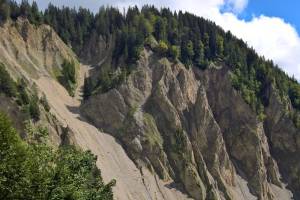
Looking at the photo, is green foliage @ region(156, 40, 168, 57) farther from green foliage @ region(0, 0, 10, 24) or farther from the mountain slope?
green foliage @ region(0, 0, 10, 24)

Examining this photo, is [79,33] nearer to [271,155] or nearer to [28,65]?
[28,65]

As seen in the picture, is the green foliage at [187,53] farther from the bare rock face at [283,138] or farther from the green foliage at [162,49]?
the bare rock face at [283,138]

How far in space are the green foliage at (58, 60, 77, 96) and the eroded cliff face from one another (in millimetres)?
8824

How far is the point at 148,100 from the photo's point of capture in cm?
12275

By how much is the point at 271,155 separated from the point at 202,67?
31.2m

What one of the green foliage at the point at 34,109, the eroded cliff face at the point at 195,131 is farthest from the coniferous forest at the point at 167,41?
the green foliage at the point at 34,109

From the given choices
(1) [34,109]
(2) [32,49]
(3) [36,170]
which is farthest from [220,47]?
(3) [36,170]

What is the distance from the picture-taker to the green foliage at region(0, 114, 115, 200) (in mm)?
23297

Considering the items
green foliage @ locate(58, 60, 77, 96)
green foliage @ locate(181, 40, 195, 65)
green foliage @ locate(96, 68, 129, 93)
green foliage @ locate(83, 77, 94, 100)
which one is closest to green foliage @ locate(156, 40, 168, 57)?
green foliage @ locate(181, 40, 195, 65)

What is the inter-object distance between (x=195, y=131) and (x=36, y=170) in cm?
10028

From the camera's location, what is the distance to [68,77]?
416 feet

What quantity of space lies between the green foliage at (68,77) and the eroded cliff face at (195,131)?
8824 millimetres

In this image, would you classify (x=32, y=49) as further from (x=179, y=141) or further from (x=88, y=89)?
(x=179, y=141)

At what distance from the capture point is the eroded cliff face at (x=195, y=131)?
111 meters
